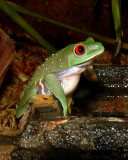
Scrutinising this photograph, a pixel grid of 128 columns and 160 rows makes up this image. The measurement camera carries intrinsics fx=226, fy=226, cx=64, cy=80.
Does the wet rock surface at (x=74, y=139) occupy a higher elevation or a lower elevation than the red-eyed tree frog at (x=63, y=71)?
lower

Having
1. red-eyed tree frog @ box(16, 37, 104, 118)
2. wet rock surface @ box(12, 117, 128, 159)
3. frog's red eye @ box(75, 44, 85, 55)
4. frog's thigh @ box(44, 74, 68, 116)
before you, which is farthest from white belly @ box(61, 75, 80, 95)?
wet rock surface @ box(12, 117, 128, 159)

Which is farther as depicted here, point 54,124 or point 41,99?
point 41,99

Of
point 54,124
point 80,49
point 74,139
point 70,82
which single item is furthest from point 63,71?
point 74,139

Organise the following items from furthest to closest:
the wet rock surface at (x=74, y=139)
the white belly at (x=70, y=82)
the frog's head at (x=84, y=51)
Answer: the white belly at (x=70, y=82)
the frog's head at (x=84, y=51)
the wet rock surface at (x=74, y=139)

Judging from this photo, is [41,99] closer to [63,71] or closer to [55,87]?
[55,87]

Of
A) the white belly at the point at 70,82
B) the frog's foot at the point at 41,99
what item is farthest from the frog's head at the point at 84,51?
the frog's foot at the point at 41,99

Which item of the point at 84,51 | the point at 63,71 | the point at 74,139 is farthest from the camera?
the point at 63,71

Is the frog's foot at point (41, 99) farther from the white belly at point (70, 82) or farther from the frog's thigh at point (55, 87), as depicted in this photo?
the white belly at point (70, 82)

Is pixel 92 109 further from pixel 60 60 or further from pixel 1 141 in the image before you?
pixel 1 141
